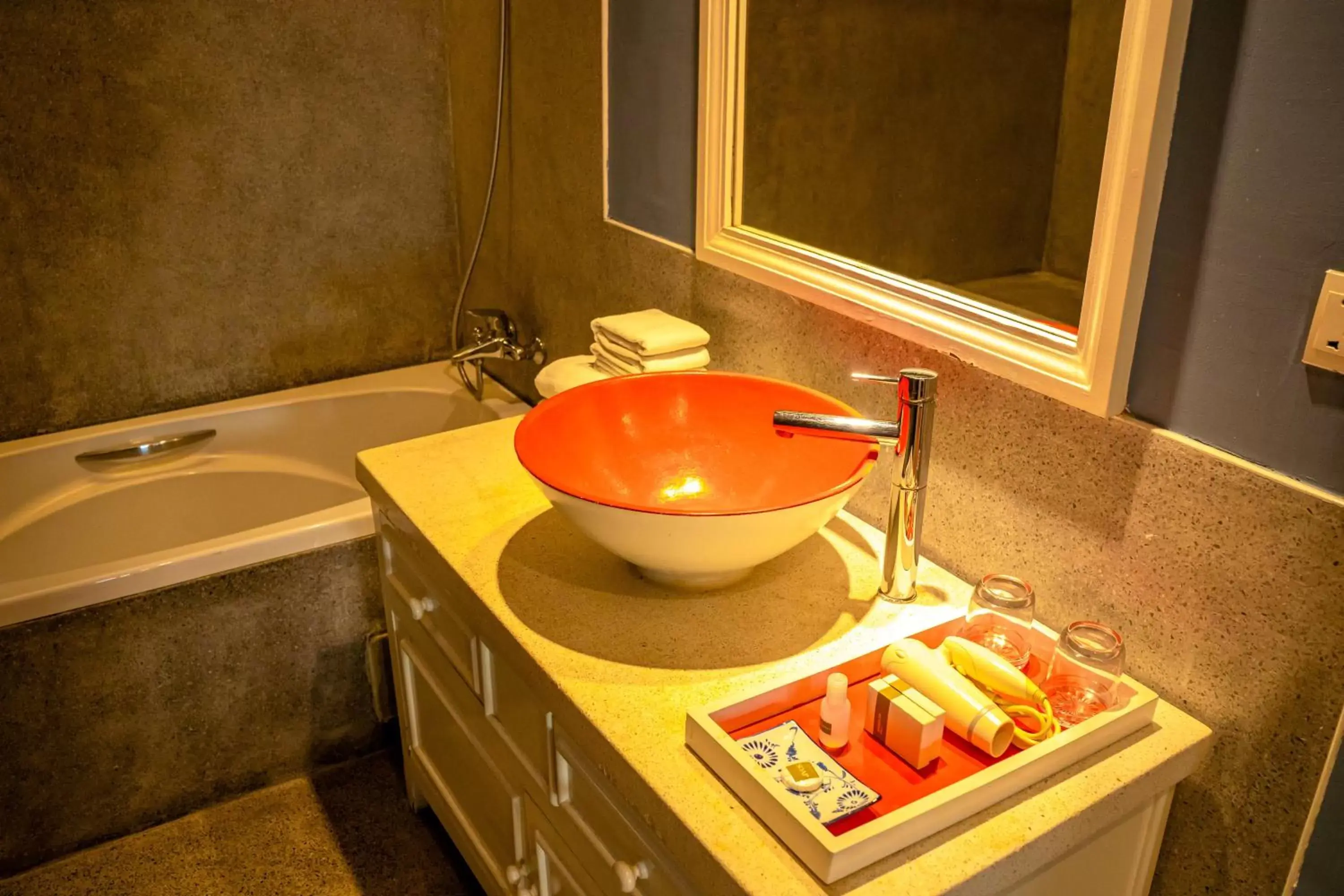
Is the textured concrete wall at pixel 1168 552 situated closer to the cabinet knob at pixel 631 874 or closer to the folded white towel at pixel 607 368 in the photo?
the folded white towel at pixel 607 368

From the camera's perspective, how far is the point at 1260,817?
3.27 ft

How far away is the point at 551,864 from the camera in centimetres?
134

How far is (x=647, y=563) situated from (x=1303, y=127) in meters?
0.74

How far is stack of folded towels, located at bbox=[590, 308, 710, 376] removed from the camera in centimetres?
159

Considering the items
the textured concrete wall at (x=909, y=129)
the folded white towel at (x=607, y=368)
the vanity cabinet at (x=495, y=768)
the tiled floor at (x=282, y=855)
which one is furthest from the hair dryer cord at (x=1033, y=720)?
the tiled floor at (x=282, y=855)

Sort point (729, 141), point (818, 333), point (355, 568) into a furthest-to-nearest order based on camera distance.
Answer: point (355, 568) → point (729, 141) → point (818, 333)

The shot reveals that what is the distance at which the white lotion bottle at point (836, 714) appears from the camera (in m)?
1.01

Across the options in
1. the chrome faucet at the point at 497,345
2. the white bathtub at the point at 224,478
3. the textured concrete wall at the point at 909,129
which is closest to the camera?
the textured concrete wall at the point at 909,129

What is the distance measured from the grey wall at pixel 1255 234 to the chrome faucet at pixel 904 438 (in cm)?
23

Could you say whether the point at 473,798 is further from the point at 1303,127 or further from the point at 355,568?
the point at 1303,127

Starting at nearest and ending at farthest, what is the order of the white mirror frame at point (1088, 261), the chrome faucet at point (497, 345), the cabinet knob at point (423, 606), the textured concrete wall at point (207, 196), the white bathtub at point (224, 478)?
the white mirror frame at point (1088, 261) → the cabinet knob at point (423, 606) → the white bathtub at point (224, 478) → the textured concrete wall at point (207, 196) → the chrome faucet at point (497, 345)

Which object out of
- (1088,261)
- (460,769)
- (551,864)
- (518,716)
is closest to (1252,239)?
(1088,261)

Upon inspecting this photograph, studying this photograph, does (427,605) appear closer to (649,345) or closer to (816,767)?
(649,345)

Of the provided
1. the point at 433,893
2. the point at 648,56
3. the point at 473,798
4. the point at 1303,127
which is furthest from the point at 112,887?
the point at 1303,127
